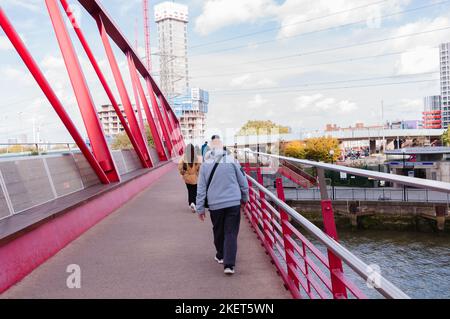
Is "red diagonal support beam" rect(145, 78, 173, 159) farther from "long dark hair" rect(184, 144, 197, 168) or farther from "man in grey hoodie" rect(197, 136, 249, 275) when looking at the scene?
"man in grey hoodie" rect(197, 136, 249, 275)

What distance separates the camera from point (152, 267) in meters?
5.23

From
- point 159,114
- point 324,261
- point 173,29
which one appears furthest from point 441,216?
point 173,29

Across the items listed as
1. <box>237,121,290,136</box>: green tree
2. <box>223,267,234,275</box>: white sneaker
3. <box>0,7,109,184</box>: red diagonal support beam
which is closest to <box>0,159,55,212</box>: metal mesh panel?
<box>0,7,109,184</box>: red diagonal support beam

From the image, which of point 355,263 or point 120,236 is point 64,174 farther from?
point 355,263

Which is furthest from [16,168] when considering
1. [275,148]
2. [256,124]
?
[256,124]

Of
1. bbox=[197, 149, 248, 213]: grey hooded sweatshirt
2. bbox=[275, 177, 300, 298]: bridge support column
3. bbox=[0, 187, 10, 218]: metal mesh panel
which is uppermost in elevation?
bbox=[197, 149, 248, 213]: grey hooded sweatshirt

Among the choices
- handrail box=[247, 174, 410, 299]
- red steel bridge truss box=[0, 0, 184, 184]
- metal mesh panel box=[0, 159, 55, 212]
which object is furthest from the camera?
red steel bridge truss box=[0, 0, 184, 184]

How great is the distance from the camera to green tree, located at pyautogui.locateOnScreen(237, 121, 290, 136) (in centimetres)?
10756

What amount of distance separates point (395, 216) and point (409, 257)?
8293mm

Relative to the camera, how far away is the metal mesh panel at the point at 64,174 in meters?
7.96

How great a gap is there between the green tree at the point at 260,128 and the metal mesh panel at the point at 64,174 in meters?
96.2

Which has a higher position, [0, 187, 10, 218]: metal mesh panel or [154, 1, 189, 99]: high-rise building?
[154, 1, 189, 99]: high-rise building

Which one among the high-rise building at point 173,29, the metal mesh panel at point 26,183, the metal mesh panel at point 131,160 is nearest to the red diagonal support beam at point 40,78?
the metal mesh panel at point 26,183
